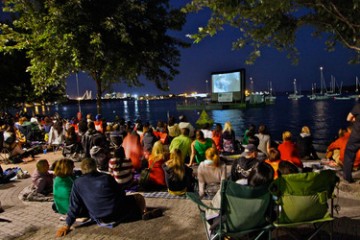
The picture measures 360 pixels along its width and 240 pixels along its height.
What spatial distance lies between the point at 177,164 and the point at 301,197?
9.66 ft

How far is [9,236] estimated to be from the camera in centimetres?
490

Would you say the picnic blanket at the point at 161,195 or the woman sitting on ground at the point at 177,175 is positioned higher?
the woman sitting on ground at the point at 177,175

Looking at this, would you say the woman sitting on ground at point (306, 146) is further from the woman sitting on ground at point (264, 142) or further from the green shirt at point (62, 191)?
the green shirt at point (62, 191)

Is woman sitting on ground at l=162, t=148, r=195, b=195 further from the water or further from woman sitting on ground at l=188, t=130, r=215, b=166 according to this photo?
the water

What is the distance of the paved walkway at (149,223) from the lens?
468 cm

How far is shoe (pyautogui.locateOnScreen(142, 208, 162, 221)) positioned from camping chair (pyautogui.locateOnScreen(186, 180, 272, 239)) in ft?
6.07

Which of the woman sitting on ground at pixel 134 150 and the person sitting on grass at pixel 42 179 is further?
the woman sitting on ground at pixel 134 150

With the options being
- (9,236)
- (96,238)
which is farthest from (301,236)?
(9,236)

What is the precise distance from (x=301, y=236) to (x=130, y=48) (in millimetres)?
9182

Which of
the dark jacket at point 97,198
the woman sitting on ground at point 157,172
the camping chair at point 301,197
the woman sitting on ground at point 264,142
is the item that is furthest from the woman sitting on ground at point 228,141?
the camping chair at point 301,197

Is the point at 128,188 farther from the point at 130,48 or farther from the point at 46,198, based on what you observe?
the point at 130,48

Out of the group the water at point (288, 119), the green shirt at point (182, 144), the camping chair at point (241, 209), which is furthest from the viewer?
the water at point (288, 119)

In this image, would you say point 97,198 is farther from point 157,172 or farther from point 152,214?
point 157,172

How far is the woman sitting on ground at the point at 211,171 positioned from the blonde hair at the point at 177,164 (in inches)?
16.9
